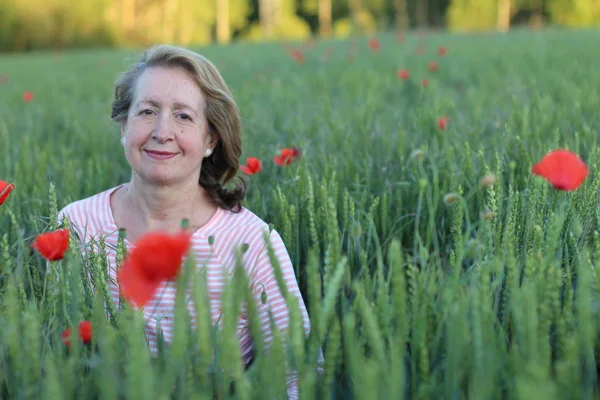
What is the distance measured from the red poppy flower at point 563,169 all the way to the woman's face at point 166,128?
2.90 ft

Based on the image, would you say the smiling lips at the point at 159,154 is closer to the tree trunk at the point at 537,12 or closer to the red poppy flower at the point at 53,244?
the red poppy flower at the point at 53,244

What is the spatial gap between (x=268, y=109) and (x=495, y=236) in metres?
2.62

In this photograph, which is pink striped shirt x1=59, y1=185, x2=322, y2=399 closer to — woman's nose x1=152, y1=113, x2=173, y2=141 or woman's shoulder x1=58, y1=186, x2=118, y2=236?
woman's shoulder x1=58, y1=186, x2=118, y2=236

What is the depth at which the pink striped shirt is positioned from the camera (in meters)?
1.55

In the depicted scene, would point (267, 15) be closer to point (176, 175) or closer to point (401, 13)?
point (401, 13)

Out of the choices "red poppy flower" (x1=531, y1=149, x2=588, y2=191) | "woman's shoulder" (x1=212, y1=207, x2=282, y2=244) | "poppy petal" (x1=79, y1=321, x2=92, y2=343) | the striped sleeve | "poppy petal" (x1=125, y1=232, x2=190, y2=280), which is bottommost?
the striped sleeve

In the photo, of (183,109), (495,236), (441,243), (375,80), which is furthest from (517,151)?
(375,80)

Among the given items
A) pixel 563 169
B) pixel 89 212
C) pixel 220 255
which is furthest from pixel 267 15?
pixel 563 169

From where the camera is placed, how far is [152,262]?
0.86m

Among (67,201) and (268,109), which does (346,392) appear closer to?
(67,201)

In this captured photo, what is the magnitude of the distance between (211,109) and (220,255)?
382 millimetres

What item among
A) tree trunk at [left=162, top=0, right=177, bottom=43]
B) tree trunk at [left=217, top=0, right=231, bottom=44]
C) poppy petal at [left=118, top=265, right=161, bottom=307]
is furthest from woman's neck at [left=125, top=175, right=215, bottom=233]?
tree trunk at [left=217, top=0, right=231, bottom=44]

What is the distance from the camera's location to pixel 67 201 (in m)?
1.97

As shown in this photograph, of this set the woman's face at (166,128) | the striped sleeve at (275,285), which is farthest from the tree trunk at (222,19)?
the striped sleeve at (275,285)
